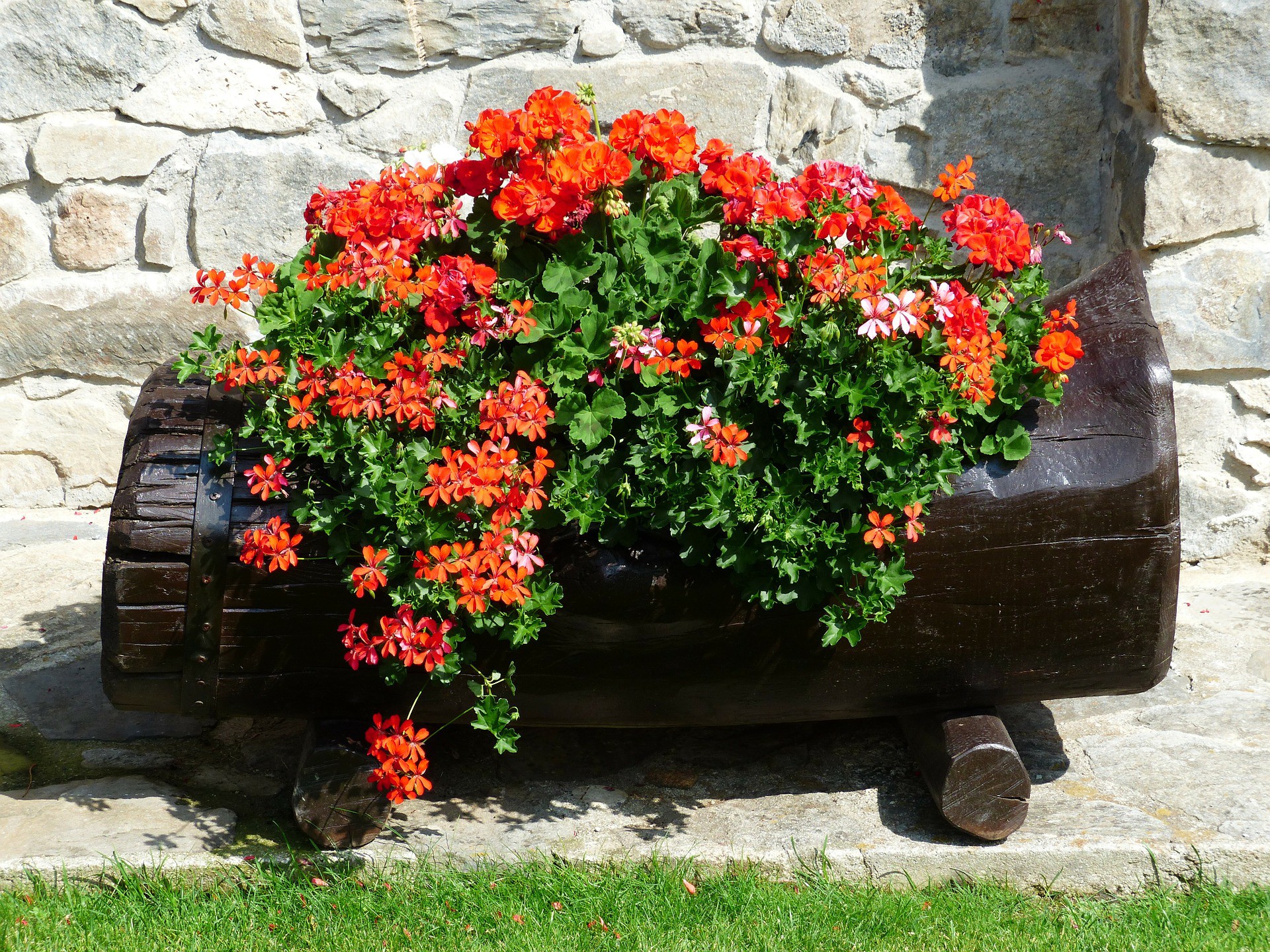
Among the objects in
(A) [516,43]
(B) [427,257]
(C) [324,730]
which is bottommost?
(C) [324,730]

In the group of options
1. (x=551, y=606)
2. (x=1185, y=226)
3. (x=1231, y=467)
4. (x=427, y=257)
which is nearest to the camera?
(x=551, y=606)

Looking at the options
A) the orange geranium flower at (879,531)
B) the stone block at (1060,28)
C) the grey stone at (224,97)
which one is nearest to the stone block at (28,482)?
the grey stone at (224,97)

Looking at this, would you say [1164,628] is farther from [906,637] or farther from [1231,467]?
[1231,467]

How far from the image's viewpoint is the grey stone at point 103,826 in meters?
1.86

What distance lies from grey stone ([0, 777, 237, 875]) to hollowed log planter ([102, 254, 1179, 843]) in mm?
241

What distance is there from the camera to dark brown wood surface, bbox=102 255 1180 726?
1.78 metres

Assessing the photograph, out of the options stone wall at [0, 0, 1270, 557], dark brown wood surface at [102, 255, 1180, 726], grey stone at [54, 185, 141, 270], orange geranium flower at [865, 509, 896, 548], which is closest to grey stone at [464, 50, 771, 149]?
stone wall at [0, 0, 1270, 557]

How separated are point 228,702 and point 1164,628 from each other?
1572mm

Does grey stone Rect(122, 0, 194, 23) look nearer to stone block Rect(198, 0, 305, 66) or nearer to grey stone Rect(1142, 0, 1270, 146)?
stone block Rect(198, 0, 305, 66)

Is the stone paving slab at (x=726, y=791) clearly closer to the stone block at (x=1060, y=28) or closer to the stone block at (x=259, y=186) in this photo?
the stone block at (x=259, y=186)

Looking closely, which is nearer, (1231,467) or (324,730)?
(324,730)

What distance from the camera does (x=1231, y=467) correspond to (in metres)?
2.92

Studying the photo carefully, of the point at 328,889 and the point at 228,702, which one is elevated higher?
the point at 228,702

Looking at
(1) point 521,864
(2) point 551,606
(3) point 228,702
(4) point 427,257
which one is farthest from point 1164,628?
(3) point 228,702
